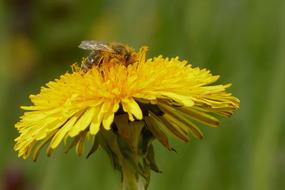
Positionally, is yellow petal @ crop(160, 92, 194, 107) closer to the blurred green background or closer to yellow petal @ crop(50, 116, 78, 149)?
yellow petal @ crop(50, 116, 78, 149)

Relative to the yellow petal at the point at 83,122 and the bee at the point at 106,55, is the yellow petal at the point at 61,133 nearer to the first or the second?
the yellow petal at the point at 83,122

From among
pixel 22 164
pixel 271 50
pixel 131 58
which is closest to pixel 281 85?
pixel 271 50

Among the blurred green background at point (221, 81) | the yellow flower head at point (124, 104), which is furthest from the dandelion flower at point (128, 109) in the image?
the blurred green background at point (221, 81)

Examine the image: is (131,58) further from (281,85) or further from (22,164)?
(22,164)

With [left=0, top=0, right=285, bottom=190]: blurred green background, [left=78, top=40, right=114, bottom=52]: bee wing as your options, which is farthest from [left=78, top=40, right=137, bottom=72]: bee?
[left=0, top=0, right=285, bottom=190]: blurred green background

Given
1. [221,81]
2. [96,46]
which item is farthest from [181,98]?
[221,81]

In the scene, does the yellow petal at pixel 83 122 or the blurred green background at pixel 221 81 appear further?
the blurred green background at pixel 221 81
